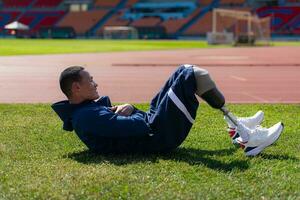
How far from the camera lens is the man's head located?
4633 mm

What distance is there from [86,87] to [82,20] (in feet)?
251

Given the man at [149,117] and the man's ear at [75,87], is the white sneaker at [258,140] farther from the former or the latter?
the man's ear at [75,87]

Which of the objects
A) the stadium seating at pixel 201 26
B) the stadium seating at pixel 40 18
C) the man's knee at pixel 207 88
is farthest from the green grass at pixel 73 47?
the stadium seating at pixel 40 18

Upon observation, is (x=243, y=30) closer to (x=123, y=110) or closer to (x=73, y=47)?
(x=73, y=47)

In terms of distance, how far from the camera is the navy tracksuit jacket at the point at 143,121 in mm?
4578

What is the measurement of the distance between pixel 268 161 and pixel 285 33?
212ft

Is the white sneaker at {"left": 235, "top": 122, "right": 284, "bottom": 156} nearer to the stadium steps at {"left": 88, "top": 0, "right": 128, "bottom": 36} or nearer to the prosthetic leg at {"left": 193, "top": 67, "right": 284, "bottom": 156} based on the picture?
the prosthetic leg at {"left": 193, "top": 67, "right": 284, "bottom": 156}

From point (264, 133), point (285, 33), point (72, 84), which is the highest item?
point (72, 84)

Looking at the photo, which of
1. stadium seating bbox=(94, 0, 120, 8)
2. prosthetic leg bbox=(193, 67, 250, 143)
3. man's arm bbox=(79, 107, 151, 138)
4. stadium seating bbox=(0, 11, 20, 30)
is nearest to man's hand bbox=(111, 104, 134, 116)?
man's arm bbox=(79, 107, 151, 138)

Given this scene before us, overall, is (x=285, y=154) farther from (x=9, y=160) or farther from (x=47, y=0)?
(x=47, y=0)

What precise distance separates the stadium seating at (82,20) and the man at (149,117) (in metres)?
74.0

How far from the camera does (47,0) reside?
276 feet

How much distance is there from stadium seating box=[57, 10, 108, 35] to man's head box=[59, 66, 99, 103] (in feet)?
243

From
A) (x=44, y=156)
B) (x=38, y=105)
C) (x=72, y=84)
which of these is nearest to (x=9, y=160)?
(x=44, y=156)
